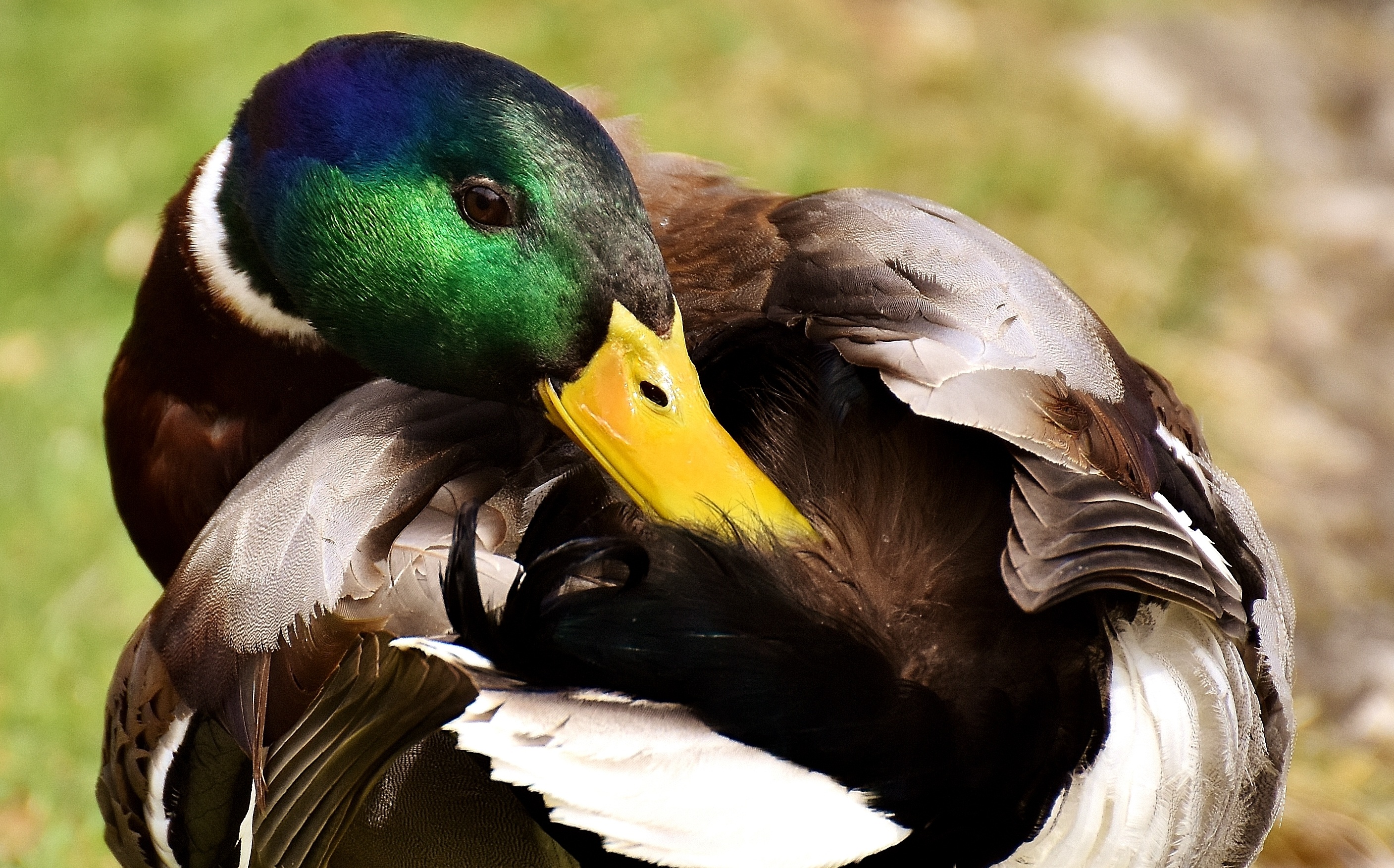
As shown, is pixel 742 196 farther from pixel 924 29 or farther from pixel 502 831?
pixel 924 29

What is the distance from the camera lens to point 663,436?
68.3 inches

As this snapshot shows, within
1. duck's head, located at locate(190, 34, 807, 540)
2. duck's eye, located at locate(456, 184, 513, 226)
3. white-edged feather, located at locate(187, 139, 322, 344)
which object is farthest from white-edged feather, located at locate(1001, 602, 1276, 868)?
white-edged feather, located at locate(187, 139, 322, 344)

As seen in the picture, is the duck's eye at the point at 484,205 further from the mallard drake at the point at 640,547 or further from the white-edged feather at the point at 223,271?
the white-edged feather at the point at 223,271

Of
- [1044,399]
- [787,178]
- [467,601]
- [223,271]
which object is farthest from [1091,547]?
[787,178]

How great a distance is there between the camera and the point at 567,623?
1.54 meters

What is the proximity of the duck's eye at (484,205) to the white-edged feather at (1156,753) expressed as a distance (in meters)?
0.83

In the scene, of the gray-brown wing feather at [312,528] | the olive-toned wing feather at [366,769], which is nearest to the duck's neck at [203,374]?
the gray-brown wing feather at [312,528]

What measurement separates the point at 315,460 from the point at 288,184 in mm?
341

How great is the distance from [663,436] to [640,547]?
7.7 inches

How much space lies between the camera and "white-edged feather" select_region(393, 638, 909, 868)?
1.43 metres

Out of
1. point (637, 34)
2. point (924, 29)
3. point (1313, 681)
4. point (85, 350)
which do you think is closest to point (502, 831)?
point (1313, 681)

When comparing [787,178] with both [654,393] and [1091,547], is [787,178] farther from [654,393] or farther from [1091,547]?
[1091,547]

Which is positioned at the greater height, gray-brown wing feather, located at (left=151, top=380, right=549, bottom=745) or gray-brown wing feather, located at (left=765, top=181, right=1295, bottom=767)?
gray-brown wing feather, located at (left=765, top=181, right=1295, bottom=767)

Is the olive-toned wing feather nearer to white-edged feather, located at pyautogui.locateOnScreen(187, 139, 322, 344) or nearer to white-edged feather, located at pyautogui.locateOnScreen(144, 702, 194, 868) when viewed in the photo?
white-edged feather, located at pyautogui.locateOnScreen(144, 702, 194, 868)
